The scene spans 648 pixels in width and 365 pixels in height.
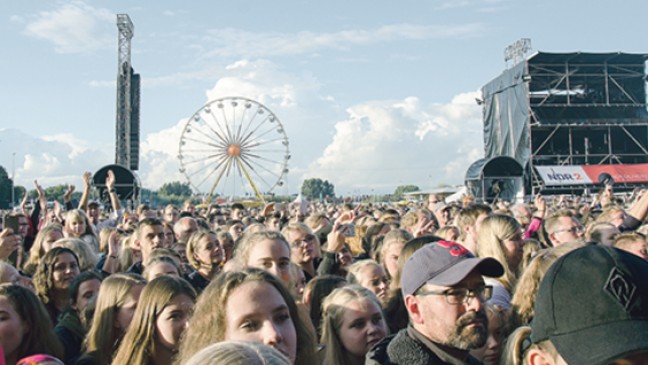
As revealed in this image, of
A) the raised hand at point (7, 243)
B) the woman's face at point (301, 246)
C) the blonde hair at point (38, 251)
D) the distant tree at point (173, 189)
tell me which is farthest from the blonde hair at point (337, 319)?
the distant tree at point (173, 189)

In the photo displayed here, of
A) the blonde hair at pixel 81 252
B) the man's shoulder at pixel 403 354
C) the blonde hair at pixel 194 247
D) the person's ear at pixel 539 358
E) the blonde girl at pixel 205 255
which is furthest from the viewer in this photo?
the blonde hair at pixel 194 247

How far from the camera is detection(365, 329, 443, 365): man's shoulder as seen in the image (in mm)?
2752

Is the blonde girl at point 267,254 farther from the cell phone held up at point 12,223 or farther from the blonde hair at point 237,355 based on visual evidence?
the cell phone held up at point 12,223

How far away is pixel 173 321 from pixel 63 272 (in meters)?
2.19

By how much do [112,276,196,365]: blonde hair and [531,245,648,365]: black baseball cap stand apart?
2484 mm

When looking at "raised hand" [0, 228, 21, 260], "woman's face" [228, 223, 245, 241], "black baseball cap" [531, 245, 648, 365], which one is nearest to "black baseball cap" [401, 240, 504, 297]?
"black baseball cap" [531, 245, 648, 365]

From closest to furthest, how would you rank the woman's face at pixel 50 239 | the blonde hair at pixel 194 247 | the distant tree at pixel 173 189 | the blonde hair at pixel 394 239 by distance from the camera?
1. the blonde hair at pixel 394 239
2. the blonde hair at pixel 194 247
3. the woman's face at pixel 50 239
4. the distant tree at pixel 173 189

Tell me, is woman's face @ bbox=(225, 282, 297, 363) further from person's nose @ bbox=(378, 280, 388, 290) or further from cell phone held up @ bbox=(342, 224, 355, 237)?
cell phone held up @ bbox=(342, 224, 355, 237)

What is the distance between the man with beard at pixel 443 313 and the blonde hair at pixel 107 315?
73.9 inches

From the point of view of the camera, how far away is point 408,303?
300 centimetres

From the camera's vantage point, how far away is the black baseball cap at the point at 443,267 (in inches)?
114

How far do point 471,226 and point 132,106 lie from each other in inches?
1329

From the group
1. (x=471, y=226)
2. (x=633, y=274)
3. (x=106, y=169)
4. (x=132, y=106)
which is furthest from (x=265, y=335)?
(x=132, y=106)

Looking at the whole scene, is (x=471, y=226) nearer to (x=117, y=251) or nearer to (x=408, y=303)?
(x=408, y=303)
